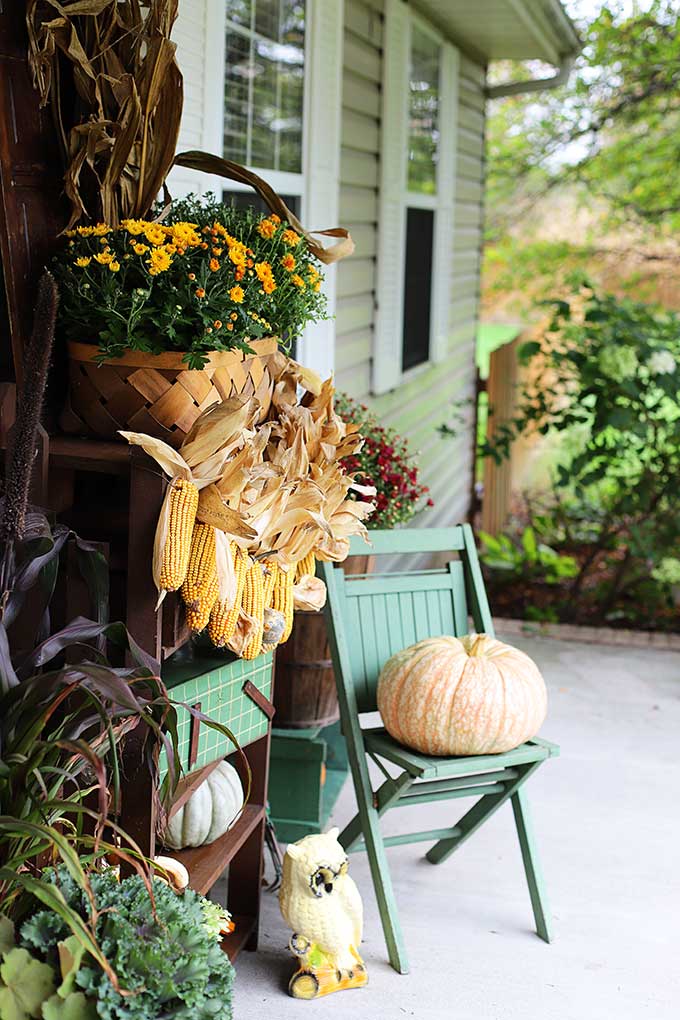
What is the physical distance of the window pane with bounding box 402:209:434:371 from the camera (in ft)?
20.5

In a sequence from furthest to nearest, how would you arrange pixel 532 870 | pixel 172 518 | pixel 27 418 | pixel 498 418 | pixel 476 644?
1. pixel 498 418
2. pixel 532 870
3. pixel 476 644
4. pixel 172 518
5. pixel 27 418

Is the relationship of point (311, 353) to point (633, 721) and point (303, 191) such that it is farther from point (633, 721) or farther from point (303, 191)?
point (633, 721)

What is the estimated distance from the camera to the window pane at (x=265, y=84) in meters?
3.46

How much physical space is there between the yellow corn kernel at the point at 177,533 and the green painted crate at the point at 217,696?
32cm

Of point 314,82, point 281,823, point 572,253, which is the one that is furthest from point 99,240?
point 572,253

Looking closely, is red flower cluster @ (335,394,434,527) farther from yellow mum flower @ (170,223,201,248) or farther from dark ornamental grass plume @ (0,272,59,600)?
dark ornamental grass plume @ (0,272,59,600)

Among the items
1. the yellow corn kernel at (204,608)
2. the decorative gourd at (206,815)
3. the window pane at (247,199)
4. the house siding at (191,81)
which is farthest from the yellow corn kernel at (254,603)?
the window pane at (247,199)

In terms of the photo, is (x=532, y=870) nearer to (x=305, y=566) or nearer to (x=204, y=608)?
(x=305, y=566)

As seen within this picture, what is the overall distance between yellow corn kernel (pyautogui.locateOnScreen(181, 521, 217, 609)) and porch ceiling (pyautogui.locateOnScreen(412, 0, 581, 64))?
438 centimetres

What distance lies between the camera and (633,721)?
460 cm

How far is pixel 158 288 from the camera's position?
6.93 ft

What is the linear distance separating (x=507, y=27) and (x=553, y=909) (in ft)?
17.2

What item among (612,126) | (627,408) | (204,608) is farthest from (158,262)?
(612,126)

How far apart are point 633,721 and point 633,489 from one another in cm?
176
